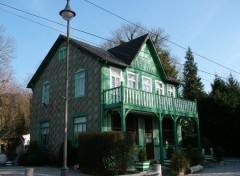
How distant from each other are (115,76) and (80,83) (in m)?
2.66

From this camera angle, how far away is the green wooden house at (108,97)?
59.5ft

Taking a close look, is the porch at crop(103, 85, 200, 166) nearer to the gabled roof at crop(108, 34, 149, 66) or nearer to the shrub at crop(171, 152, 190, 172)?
the shrub at crop(171, 152, 190, 172)

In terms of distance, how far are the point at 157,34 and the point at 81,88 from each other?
24387 millimetres

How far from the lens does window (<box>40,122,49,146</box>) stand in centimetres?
2286

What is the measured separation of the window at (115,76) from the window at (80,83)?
2.19 m

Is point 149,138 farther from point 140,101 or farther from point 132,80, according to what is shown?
point 140,101

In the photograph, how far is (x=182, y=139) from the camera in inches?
984

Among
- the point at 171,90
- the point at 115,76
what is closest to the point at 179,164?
the point at 115,76

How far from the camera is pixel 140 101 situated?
708 inches

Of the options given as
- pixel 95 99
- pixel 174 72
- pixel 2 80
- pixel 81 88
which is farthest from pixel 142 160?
pixel 174 72

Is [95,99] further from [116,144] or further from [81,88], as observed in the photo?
[116,144]

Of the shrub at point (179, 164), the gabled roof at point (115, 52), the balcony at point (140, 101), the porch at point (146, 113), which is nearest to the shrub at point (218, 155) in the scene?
the porch at point (146, 113)

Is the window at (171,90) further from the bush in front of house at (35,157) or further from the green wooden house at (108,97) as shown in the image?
the bush in front of house at (35,157)

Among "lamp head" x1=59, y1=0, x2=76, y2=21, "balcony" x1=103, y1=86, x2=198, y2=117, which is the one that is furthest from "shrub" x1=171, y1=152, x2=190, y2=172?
"lamp head" x1=59, y1=0, x2=76, y2=21
